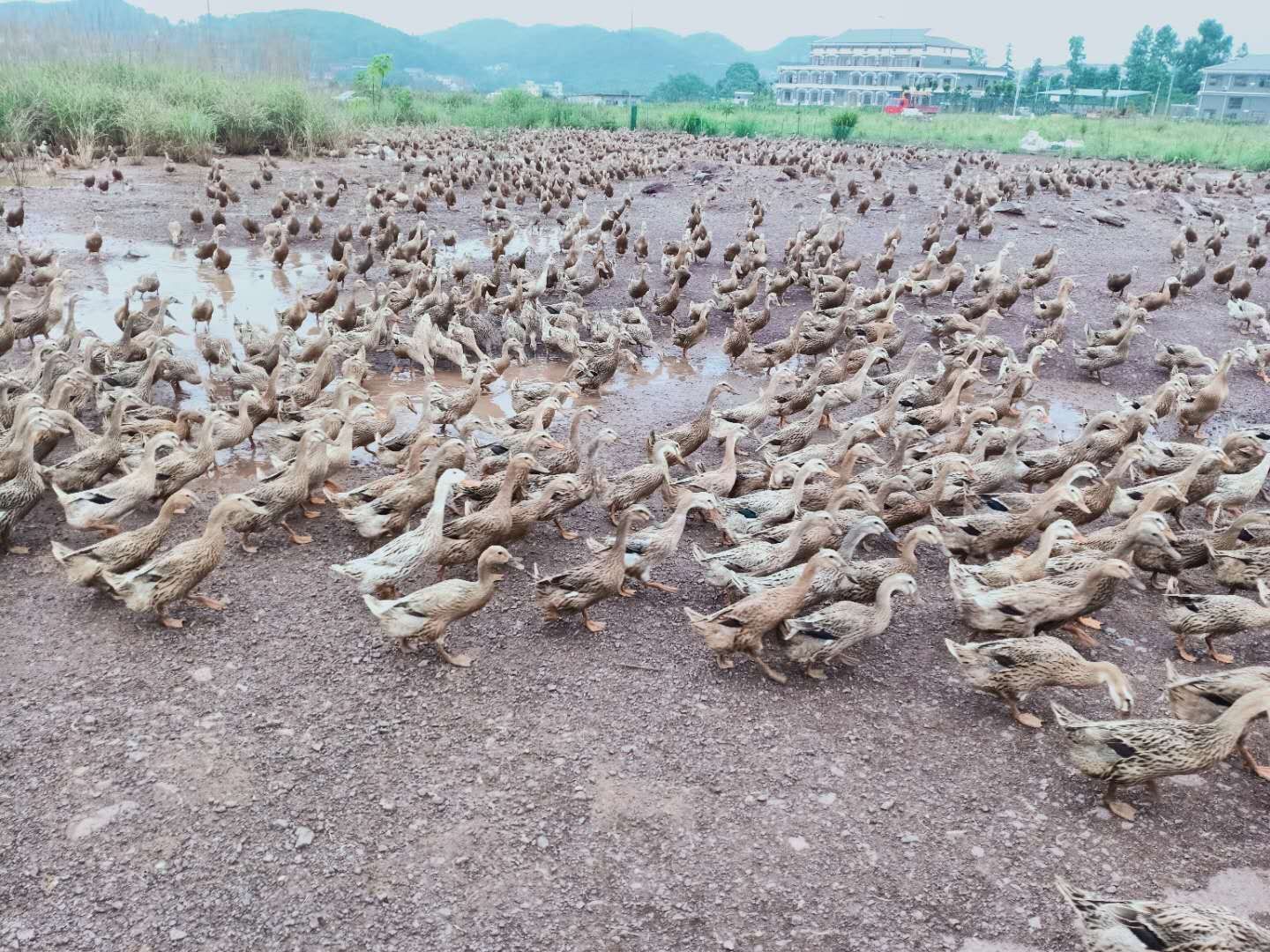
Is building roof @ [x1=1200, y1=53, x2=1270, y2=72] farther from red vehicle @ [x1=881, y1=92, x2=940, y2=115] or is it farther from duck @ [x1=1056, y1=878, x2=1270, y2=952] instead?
duck @ [x1=1056, y1=878, x2=1270, y2=952]

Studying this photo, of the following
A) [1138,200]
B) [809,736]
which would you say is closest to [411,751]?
[809,736]

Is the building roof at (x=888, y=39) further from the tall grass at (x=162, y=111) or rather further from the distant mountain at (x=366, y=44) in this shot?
the tall grass at (x=162, y=111)

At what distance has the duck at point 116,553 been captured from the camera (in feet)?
19.3

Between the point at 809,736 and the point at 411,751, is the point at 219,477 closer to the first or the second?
the point at 411,751

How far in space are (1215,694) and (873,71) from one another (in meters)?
103

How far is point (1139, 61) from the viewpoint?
275 feet

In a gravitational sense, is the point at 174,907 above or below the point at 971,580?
below

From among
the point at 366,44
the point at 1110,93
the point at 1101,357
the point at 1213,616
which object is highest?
the point at 366,44

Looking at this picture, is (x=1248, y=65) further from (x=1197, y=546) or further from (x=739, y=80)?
(x=1197, y=546)

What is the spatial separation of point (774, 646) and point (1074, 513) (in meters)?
2.97

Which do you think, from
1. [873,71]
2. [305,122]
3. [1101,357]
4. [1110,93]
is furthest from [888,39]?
[1101,357]

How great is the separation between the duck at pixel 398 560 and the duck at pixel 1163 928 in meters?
4.32

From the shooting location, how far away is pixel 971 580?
5.96 m

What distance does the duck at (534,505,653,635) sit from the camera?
5.91 meters
